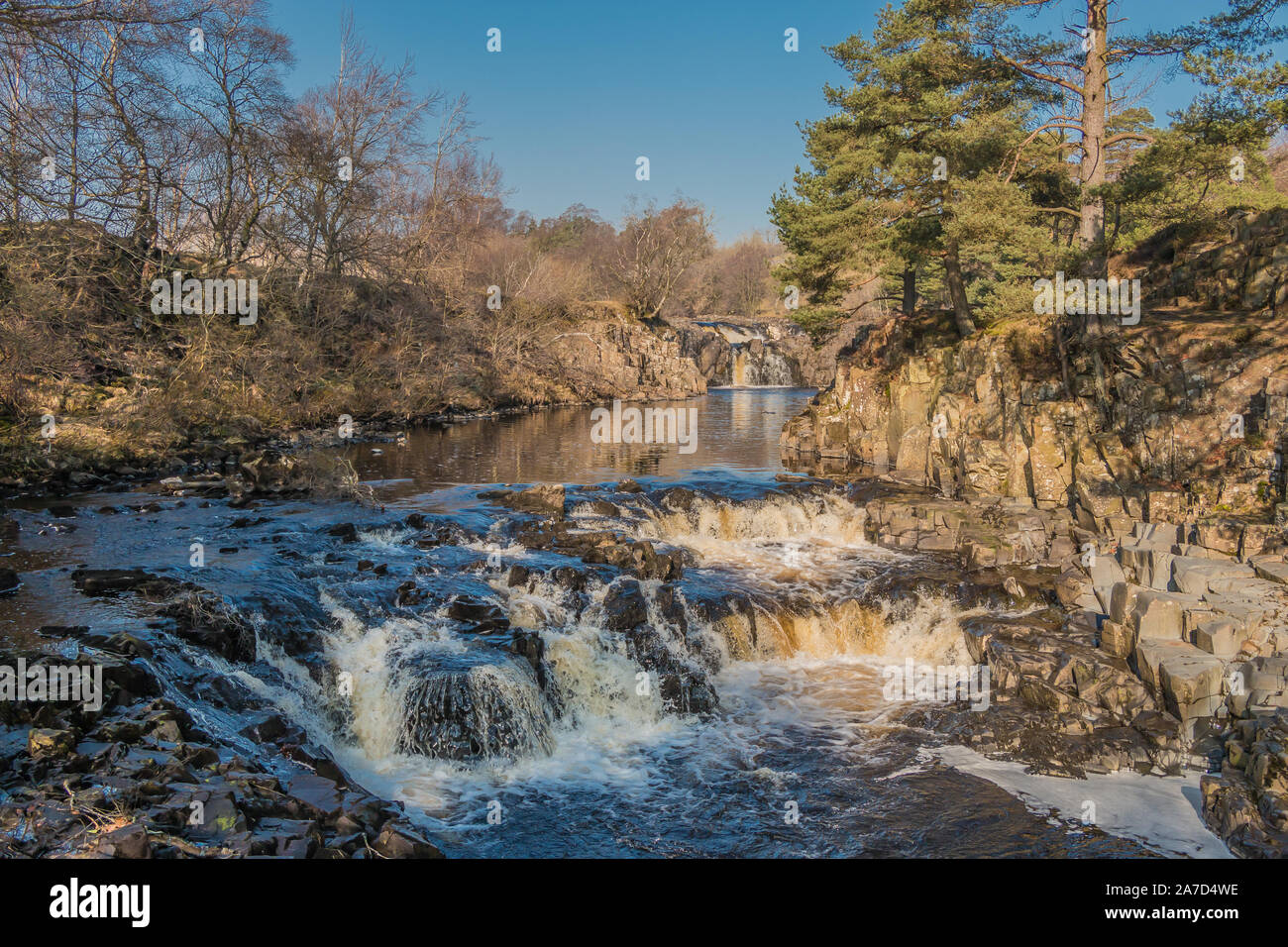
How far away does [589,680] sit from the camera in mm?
11273

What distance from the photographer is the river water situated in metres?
8.38

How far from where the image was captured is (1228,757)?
9102mm

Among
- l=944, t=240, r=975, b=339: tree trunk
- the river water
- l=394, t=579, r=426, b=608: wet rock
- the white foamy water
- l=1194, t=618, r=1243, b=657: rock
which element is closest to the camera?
the white foamy water

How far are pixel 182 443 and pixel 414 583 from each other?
1246cm

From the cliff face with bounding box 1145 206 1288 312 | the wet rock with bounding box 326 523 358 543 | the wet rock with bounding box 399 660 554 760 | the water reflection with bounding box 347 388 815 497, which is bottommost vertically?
the wet rock with bounding box 399 660 554 760

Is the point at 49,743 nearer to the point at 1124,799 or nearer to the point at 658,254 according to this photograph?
the point at 1124,799

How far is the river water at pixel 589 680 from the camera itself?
330 inches

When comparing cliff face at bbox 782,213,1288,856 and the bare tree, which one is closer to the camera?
cliff face at bbox 782,213,1288,856

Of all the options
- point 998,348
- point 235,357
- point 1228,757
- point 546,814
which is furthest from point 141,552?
point 998,348

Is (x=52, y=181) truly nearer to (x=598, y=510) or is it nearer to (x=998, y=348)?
(x=598, y=510)

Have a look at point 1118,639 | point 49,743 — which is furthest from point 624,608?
point 49,743

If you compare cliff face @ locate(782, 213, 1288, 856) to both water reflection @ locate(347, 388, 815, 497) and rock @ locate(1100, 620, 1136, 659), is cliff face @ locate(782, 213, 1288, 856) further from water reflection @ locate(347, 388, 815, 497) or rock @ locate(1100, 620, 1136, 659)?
water reflection @ locate(347, 388, 815, 497)

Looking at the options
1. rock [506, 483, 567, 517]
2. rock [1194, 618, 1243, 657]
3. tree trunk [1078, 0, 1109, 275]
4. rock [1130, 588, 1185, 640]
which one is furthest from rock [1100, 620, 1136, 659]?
rock [506, 483, 567, 517]

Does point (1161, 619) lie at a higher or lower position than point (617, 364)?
lower
